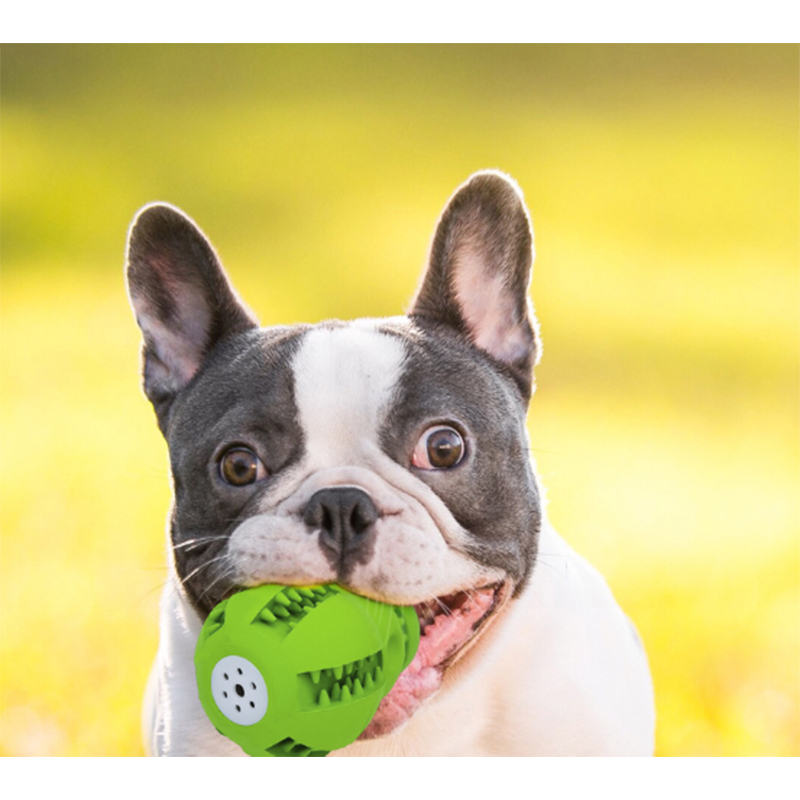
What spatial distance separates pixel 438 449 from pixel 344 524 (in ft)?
0.99

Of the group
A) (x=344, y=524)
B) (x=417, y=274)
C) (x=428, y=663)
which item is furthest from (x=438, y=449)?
(x=417, y=274)

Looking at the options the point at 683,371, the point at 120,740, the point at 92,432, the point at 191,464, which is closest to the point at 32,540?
the point at 92,432

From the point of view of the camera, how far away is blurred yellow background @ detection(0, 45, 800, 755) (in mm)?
3268

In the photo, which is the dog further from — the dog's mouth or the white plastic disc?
the white plastic disc

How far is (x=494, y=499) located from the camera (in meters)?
2.54

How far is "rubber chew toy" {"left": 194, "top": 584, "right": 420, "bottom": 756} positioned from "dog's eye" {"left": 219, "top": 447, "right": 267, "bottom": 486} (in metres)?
0.26

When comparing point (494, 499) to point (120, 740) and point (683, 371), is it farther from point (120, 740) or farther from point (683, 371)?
point (683, 371)

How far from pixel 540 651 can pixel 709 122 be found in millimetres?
1570

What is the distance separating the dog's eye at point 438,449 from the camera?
8.23 feet

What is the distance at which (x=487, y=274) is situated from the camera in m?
2.75

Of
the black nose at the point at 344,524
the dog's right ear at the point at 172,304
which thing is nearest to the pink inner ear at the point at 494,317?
the dog's right ear at the point at 172,304

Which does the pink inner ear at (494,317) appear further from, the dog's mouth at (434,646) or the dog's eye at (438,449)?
the dog's mouth at (434,646)

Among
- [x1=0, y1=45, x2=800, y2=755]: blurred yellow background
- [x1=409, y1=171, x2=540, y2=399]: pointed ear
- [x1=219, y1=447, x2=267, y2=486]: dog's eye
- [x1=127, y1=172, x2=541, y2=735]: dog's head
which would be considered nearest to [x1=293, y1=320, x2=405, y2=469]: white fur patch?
[x1=127, y1=172, x2=541, y2=735]: dog's head
